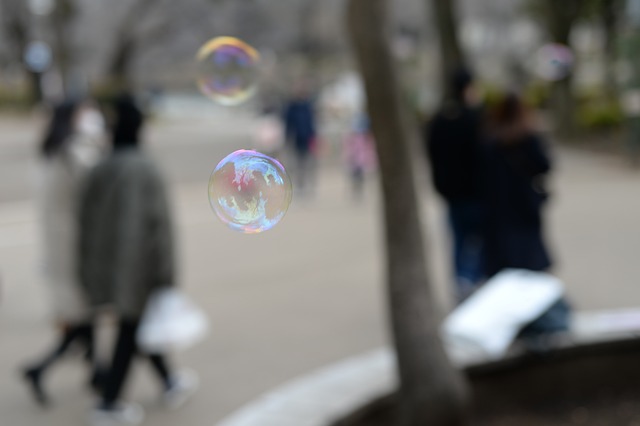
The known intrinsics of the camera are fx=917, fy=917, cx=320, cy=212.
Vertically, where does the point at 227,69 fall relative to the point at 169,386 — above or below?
above

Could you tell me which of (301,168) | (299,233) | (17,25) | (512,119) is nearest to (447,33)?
(301,168)

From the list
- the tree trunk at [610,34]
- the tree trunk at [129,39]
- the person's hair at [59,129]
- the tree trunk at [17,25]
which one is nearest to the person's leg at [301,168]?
the person's hair at [59,129]

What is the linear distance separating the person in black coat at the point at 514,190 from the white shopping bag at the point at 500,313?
978 millimetres

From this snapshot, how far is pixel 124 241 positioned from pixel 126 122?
2.16 ft

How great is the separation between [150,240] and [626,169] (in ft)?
41.0

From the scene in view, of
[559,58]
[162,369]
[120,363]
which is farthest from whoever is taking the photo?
[559,58]

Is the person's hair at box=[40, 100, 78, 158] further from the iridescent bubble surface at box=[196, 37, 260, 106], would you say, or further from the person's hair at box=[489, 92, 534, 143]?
the person's hair at box=[489, 92, 534, 143]

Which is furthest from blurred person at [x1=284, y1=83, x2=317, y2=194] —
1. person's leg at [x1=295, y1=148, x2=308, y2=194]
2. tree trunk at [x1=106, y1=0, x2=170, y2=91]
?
tree trunk at [x1=106, y1=0, x2=170, y2=91]

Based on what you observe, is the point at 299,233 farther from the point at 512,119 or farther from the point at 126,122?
the point at 126,122

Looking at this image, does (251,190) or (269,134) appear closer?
(251,190)

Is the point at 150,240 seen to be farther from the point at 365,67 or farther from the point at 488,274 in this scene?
the point at 488,274

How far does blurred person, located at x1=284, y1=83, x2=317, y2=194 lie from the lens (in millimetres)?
13555

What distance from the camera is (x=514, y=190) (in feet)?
19.2

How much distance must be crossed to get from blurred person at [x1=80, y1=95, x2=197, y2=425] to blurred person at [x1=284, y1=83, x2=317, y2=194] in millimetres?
8583
